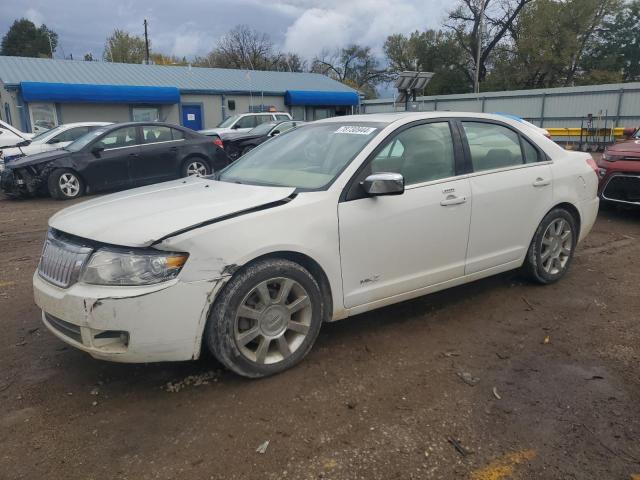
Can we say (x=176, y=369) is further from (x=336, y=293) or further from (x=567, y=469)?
(x=567, y=469)

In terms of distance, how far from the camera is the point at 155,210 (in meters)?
3.02

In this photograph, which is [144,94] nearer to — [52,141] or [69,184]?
[52,141]

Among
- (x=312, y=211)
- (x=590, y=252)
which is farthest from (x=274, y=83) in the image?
(x=312, y=211)

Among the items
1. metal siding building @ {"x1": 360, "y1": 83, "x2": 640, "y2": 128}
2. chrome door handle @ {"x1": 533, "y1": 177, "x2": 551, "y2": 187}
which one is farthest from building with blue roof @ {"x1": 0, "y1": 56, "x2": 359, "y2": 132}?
chrome door handle @ {"x1": 533, "y1": 177, "x2": 551, "y2": 187}

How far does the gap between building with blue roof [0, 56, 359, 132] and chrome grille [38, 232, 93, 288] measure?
21.7 m

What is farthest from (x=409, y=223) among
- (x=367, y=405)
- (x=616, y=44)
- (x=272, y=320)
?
(x=616, y=44)

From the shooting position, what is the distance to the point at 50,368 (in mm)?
3332

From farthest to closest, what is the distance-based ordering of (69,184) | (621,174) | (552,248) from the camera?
(69,184)
(621,174)
(552,248)

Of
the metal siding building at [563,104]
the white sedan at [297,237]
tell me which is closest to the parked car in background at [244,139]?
the metal siding building at [563,104]

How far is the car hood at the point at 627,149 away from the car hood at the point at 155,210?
20.1 feet

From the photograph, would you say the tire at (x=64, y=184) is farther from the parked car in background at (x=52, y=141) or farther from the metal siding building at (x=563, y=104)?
the metal siding building at (x=563, y=104)

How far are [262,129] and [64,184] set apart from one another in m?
7.15

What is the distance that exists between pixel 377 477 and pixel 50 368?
231 cm

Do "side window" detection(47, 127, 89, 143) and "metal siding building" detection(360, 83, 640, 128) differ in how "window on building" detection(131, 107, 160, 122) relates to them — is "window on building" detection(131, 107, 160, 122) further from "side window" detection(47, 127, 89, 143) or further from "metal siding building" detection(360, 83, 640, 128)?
"side window" detection(47, 127, 89, 143)
